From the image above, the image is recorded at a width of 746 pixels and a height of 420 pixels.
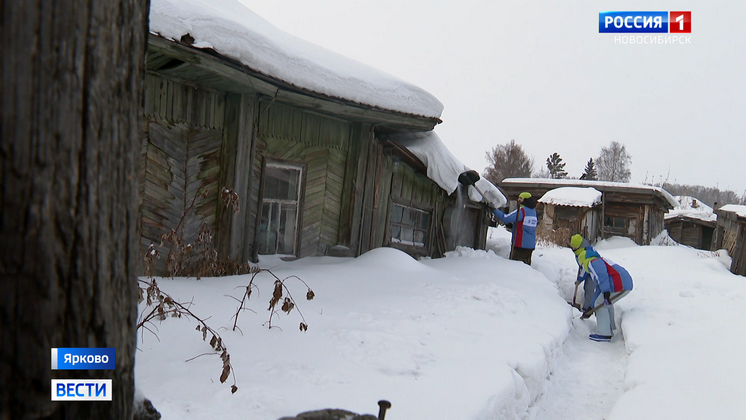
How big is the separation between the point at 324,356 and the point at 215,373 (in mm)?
861

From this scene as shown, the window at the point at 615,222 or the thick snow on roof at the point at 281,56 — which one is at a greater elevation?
the thick snow on roof at the point at 281,56

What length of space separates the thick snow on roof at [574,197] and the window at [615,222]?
6.08 ft

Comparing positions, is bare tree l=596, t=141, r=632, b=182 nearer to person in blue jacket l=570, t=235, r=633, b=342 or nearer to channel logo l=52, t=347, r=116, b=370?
person in blue jacket l=570, t=235, r=633, b=342

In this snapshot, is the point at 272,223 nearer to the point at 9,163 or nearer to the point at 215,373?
the point at 215,373

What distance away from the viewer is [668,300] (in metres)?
7.98

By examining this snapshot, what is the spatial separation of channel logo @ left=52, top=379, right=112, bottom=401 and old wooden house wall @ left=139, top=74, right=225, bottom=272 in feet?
13.4

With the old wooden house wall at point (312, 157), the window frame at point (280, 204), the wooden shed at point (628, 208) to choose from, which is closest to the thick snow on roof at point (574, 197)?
the wooden shed at point (628, 208)

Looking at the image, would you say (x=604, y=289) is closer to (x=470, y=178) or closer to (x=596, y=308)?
(x=596, y=308)

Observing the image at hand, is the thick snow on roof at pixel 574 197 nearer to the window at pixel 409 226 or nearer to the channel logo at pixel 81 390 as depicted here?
the window at pixel 409 226

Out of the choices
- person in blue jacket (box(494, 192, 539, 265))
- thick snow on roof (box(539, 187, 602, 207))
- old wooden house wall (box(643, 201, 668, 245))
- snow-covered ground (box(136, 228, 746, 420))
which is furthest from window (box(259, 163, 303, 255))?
old wooden house wall (box(643, 201, 668, 245))

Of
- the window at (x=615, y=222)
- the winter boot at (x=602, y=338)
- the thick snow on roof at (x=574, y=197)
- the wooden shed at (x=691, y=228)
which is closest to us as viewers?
the winter boot at (x=602, y=338)

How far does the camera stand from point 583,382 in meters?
4.92

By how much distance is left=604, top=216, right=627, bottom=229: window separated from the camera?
70.5ft

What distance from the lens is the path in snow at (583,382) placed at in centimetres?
416
